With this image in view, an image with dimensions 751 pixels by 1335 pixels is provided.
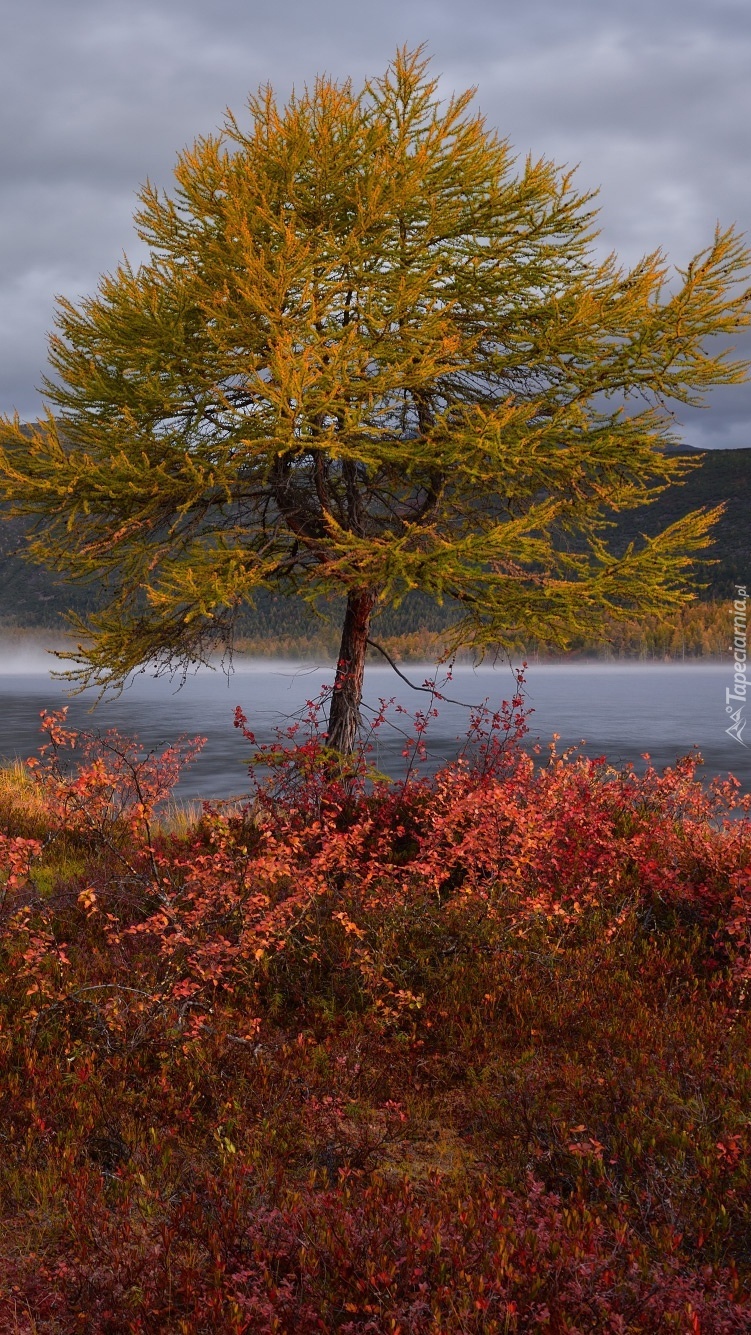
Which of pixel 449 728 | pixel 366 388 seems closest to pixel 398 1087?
pixel 366 388

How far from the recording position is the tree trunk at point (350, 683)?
13547mm

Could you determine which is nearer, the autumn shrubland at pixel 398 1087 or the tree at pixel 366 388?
the autumn shrubland at pixel 398 1087

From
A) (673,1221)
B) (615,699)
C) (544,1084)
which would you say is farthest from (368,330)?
(615,699)

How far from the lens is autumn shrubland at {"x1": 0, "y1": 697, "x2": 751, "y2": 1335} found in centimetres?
354

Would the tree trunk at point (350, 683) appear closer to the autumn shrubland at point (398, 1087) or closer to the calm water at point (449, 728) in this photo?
the autumn shrubland at point (398, 1087)

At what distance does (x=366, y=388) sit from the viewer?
36.1 ft

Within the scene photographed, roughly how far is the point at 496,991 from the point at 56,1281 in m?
3.87

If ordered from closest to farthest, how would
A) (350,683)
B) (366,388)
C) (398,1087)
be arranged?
(398,1087) → (366,388) → (350,683)

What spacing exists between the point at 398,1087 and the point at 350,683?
8110 millimetres

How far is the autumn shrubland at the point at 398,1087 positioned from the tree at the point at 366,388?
10.1ft

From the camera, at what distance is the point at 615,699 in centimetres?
11019

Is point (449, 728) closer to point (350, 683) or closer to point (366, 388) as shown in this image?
point (350, 683)

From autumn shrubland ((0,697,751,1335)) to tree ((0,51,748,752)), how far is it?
3.09 metres

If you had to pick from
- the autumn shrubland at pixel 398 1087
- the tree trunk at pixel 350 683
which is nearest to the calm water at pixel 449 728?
the tree trunk at pixel 350 683
